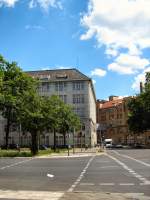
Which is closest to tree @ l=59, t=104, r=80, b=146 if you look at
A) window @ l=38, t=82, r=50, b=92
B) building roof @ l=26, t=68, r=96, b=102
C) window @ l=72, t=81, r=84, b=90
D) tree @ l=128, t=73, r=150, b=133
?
tree @ l=128, t=73, r=150, b=133

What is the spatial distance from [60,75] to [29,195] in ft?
398

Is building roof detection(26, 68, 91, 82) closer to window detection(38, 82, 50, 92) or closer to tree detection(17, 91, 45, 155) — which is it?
window detection(38, 82, 50, 92)

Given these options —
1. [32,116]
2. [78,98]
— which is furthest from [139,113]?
[32,116]

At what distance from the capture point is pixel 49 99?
229 ft

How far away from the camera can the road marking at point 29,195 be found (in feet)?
46.4

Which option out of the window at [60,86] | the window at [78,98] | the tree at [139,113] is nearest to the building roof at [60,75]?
the window at [60,86]

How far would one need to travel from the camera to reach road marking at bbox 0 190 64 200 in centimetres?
1414

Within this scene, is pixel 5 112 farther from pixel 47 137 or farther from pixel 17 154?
pixel 47 137

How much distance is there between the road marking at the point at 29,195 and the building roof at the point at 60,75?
11622cm

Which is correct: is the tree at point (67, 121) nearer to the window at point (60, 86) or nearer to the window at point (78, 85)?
the window at point (78, 85)

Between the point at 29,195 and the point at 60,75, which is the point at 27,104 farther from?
the point at 60,75

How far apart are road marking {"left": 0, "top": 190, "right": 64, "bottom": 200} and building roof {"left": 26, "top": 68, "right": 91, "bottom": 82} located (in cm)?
11622

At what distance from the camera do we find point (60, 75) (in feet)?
445

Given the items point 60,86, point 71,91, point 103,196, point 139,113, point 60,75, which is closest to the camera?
point 103,196
